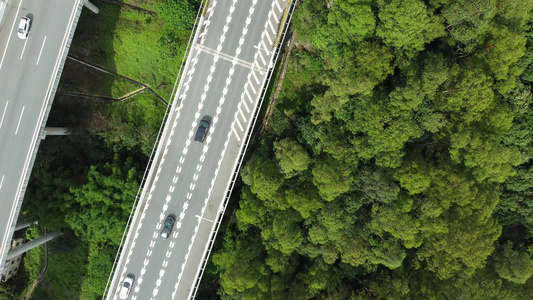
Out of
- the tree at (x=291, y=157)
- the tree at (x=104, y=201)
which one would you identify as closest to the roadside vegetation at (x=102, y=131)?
the tree at (x=104, y=201)

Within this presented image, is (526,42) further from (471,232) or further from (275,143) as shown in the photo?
(275,143)

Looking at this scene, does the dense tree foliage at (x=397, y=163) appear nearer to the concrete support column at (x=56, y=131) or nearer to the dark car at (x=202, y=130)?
the dark car at (x=202, y=130)

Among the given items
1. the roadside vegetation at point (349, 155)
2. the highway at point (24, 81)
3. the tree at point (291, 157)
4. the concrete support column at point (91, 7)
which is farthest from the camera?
the concrete support column at point (91, 7)

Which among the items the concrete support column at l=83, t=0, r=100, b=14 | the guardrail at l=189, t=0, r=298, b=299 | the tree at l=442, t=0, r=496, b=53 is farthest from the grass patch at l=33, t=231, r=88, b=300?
the tree at l=442, t=0, r=496, b=53

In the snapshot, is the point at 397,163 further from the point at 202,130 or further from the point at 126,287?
the point at 126,287

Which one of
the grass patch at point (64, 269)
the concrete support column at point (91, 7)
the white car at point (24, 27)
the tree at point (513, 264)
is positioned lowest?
the grass patch at point (64, 269)

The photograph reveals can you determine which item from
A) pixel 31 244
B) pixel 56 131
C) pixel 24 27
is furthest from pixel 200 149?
pixel 31 244
